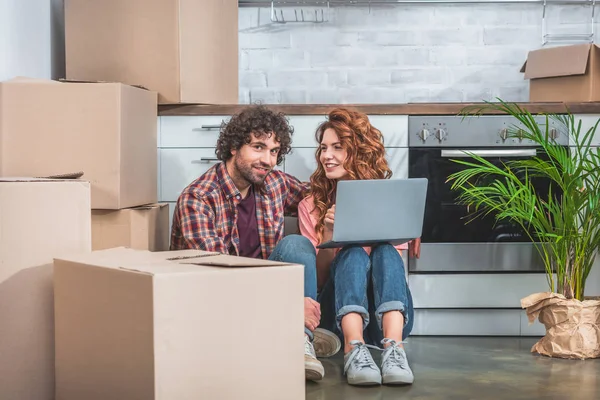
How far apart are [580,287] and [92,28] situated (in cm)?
185

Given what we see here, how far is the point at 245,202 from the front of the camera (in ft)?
9.17

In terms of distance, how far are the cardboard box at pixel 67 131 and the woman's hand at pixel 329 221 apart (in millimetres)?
642

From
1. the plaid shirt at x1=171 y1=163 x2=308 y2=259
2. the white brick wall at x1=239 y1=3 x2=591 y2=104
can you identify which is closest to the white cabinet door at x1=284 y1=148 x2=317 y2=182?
the plaid shirt at x1=171 y1=163 x2=308 y2=259

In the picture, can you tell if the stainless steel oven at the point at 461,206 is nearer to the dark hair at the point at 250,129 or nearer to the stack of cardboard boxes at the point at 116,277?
the dark hair at the point at 250,129

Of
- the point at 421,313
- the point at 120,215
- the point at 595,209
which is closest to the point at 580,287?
the point at 595,209

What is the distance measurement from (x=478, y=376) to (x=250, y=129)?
1.02m

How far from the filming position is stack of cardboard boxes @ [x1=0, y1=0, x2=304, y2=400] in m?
1.70

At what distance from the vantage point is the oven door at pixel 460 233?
3186mm

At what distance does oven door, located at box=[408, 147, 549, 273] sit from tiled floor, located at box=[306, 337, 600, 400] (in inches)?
11.2

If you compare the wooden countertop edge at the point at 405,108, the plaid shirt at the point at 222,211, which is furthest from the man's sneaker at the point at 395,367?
the wooden countertop edge at the point at 405,108

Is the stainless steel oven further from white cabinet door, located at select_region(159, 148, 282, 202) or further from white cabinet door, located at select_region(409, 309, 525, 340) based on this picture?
white cabinet door, located at select_region(159, 148, 282, 202)

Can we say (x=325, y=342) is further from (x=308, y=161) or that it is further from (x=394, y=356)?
(x=308, y=161)

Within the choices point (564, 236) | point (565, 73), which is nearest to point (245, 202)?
point (564, 236)

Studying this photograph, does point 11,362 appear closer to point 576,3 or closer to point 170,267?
point 170,267
